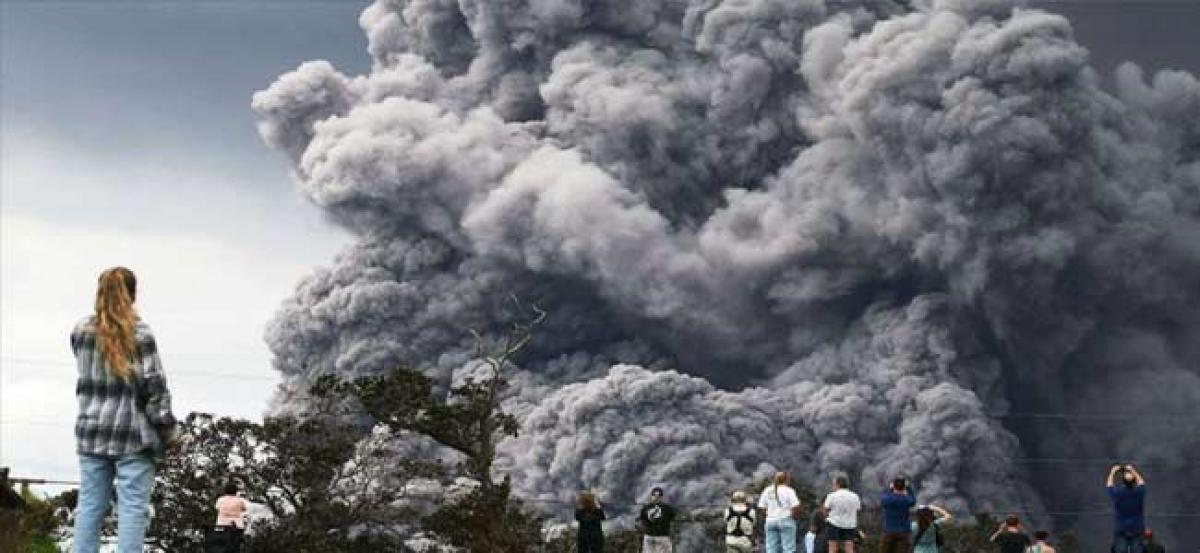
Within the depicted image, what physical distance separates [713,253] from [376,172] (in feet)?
57.5

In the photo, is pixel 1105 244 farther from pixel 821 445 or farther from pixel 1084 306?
pixel 821 445

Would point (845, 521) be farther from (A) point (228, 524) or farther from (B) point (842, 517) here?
(A) point (228, 524)

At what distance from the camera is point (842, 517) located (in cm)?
2291

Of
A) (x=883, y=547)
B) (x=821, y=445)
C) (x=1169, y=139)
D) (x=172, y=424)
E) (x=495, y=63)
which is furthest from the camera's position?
(x=495, y=63)

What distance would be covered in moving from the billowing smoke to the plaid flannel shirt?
62.2 metres

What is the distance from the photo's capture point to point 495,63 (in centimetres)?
9062

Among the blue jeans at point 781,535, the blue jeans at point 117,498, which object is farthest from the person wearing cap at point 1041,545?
the blue jeans at point 117,498

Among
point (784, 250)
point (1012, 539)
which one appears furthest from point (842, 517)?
point (784, 250)

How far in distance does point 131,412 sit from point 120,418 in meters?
0.06

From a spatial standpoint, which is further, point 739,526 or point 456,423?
point 456,423

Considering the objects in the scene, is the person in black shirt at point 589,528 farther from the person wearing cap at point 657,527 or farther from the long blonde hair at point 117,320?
the long blonde hair at point 117,320

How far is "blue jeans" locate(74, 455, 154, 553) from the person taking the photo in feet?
27.6

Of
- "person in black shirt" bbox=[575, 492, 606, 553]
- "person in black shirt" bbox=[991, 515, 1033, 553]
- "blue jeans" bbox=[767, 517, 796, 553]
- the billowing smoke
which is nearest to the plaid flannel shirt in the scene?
"blue jeans" bbox=[767, 517, 796, 553]

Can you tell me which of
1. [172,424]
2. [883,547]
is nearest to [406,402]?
[883,547]
